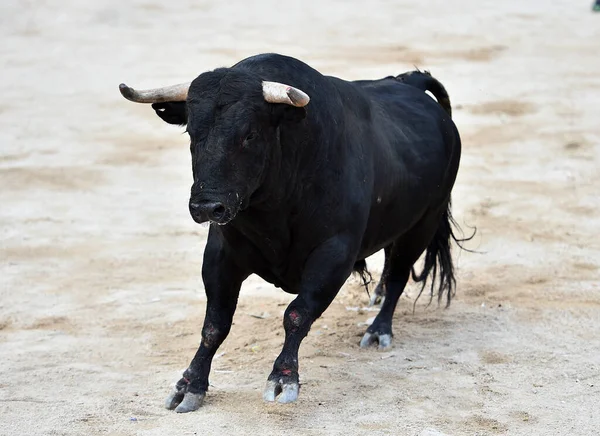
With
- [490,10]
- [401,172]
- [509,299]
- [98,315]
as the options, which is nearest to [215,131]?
[401,172]

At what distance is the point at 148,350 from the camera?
7223 millimetres

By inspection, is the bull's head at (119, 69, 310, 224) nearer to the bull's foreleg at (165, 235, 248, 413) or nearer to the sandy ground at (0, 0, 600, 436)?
the bull's foreleg at (165, 235, 248, 413)

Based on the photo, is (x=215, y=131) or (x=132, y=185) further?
(x=132, y=185)

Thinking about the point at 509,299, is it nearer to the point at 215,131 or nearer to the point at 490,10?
the point at 215,131

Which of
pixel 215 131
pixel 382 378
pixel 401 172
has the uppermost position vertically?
pixel 215 131

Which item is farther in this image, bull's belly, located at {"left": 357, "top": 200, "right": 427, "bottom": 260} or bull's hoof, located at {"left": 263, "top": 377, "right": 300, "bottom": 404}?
bull's belly, located at {"left": 357, "top": 200, "right": 427, "bottom": 260}

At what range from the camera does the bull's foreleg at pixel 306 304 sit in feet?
19.2

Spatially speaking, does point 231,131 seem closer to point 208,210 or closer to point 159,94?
point 208,210

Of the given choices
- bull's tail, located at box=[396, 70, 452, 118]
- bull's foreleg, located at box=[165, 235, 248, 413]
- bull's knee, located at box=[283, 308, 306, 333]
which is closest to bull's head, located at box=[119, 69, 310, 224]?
bull's foreleg, located at box=[165, 235, 248, 413]

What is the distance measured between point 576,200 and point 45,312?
5236mm

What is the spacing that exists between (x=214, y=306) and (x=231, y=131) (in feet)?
3.64

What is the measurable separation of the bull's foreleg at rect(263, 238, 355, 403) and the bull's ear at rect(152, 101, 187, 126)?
0.99 m

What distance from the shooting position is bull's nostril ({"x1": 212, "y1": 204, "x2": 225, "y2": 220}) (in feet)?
17.5

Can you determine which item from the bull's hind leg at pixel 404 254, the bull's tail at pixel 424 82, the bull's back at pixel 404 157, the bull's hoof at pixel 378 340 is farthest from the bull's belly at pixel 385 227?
the bull's tail at pixel 424 82
